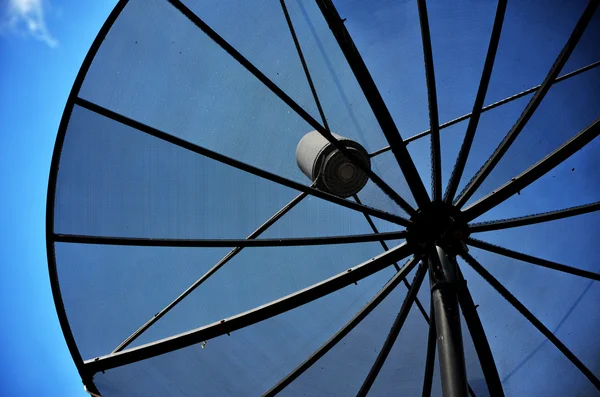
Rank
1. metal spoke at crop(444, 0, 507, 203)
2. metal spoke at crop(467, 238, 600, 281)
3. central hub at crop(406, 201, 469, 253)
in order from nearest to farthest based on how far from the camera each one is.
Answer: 1. metal spoke at crop(444, 0, 507, 203)
2. central hub at crop(406, 201, 469, 253)
3. metal spoke at crop(467, 238, 600, 281)

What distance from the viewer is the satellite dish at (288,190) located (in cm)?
797

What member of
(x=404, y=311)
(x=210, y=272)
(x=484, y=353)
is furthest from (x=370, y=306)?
(x=210, y=272)

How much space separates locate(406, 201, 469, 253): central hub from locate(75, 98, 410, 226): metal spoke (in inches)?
7.1

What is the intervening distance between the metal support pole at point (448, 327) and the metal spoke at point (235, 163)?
0.95 meters

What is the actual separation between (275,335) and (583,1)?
299 inches

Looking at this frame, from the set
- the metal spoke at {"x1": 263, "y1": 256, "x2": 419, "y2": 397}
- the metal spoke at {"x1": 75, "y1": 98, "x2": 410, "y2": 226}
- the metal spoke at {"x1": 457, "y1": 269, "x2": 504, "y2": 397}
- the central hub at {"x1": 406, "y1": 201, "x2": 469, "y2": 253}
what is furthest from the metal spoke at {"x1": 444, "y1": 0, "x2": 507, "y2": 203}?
the metal spoke at {"x1": 457, "y1": 269, "x2": 504, "y2": 397}

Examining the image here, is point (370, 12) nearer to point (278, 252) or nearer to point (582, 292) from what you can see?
point (278, 252)

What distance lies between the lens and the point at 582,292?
9.20 m

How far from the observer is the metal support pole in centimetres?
478

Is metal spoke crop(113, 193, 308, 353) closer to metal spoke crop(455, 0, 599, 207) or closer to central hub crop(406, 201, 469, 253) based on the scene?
central hub crop(406, 201, 469, 253)

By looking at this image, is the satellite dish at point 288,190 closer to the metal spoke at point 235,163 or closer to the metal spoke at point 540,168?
the metal spoke at point 235,163

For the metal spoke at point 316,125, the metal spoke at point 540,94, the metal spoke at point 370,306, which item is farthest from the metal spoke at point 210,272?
the metal spoke at point 540,94

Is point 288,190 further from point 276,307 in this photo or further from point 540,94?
point 540,94

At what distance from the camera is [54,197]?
7.68 metres
